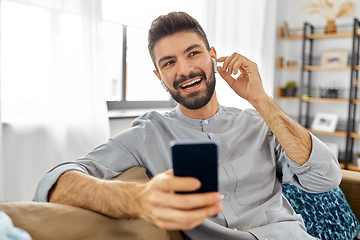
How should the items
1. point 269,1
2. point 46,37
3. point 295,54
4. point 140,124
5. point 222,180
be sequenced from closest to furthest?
point 222,180 → point 140,124 → point 46,37 → point 269,1 → point 295,54

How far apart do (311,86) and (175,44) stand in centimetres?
330

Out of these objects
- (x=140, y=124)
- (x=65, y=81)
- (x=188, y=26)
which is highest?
(x=188, y=26)

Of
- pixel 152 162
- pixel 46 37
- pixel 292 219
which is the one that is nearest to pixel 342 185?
pixel 292 219

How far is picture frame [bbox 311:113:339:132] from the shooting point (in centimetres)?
379

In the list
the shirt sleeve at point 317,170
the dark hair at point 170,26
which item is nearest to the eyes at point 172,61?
the dark hair at point 170,26

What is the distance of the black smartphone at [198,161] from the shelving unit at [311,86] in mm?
3502

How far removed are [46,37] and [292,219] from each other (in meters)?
1.54

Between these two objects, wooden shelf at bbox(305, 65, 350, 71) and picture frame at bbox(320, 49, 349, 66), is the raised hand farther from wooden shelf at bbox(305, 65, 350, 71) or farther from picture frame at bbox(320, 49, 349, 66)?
picture frame at bbox(320, 49, 349, 66)

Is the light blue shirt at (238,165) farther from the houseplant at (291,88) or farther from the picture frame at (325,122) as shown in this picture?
the houseplant at (291,88)

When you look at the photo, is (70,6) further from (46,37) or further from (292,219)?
(292,219)

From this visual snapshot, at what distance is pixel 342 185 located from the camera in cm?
153

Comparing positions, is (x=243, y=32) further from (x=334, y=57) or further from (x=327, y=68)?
(x=334, y=57)

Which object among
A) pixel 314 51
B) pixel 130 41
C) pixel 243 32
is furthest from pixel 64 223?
pixel 314 51

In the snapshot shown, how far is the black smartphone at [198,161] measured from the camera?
0.56 metres
